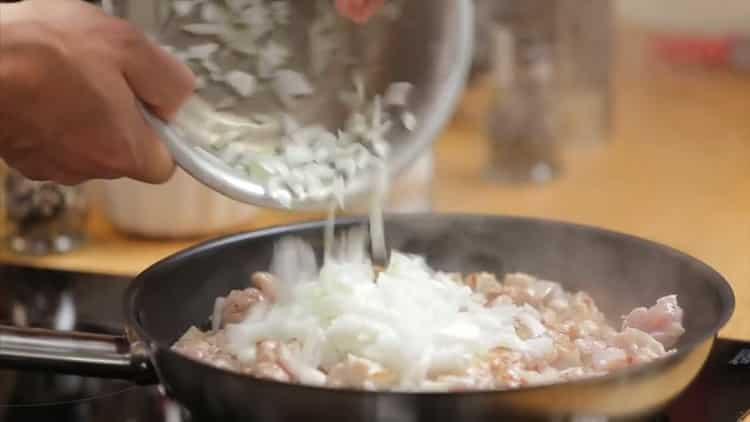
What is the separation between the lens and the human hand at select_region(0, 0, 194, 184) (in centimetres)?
102

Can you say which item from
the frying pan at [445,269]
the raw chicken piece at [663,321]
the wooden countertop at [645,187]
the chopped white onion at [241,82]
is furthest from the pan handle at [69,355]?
the wooden countertop at [645,187]

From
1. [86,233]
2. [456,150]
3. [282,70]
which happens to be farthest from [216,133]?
[456,150]

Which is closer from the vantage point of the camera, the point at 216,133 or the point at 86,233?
the point at 216,133

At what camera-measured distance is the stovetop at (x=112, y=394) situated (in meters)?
1.07

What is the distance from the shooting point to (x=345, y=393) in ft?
2.66

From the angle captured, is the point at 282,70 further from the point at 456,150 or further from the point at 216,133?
the point at 456,150

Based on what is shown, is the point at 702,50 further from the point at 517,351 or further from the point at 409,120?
the point at 517,351

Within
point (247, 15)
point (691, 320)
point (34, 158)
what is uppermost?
point (247, 15)

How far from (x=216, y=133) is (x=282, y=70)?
4.0 inches

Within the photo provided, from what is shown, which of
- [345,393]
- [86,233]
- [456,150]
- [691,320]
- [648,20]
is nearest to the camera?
[345,393]

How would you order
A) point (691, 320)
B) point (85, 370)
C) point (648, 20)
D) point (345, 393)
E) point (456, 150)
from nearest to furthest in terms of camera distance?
point (345, 393), point (85, 370), point (691, 320), point (456, 150), point (648, 20)

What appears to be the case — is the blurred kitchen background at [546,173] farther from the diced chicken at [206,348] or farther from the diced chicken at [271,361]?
the diced chicken at [271,361]

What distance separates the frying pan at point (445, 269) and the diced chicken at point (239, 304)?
49 mm

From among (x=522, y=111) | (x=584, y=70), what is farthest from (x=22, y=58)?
(x=584, y=70)
